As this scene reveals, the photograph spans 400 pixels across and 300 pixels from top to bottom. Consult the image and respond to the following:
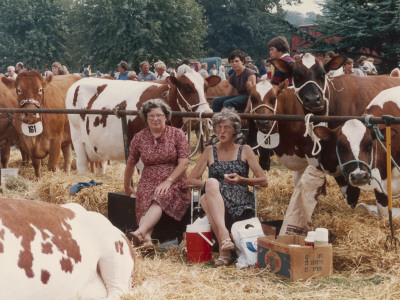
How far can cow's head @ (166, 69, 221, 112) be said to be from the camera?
23.6 ft

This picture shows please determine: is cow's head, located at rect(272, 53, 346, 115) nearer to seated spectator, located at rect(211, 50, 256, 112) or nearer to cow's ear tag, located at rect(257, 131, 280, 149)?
cow's ear tag, located at rect(257, 131, 280, 149)

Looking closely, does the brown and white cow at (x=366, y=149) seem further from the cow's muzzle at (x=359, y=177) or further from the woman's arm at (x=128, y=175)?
the woman's arm at (x=128, y=175)

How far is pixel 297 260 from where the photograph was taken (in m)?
4.46

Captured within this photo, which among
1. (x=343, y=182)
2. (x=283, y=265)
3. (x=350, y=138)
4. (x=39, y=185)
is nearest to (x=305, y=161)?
(x=343, y=182)

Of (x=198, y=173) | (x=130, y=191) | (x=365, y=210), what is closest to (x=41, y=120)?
(x=130, y=191)

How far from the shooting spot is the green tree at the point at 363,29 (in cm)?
1595

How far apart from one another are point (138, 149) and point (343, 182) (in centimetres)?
224

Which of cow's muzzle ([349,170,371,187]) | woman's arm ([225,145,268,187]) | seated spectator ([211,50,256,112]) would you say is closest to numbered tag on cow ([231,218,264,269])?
woman's arm ([225,145,268,187])

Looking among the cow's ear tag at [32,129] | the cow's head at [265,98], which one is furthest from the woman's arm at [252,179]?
the cow's ear tag at [32,129]

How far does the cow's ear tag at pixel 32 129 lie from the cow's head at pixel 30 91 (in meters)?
0.06

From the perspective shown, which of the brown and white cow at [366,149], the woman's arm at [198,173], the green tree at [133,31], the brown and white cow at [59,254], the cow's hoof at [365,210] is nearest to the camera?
the brown and white cow at [59,254]

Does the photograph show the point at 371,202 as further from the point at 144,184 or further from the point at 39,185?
the point at 39,185

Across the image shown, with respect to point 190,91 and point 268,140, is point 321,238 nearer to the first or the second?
point 268,140

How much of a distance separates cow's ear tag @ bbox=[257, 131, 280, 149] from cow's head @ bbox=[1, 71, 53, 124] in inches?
151
